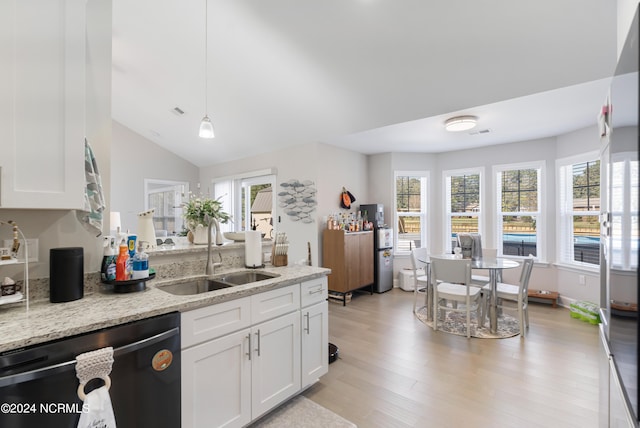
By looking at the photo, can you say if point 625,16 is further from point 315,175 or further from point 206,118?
point 315,175

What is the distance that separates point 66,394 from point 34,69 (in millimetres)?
1450

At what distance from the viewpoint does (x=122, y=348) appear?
1297 millimetres

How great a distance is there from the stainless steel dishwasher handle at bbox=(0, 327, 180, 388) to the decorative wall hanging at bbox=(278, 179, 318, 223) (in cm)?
361

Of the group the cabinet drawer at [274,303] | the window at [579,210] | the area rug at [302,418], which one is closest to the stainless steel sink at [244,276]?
the cabinet drawer at [274,303]

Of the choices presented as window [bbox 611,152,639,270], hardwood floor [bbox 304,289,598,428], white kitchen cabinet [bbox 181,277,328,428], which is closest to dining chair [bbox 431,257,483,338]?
hardwood floor [bbox 304,289,598,428]

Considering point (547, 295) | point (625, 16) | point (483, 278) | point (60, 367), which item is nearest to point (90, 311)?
point (60, 367)

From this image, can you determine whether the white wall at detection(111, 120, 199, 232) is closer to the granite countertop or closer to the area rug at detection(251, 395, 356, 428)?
the granite countertop

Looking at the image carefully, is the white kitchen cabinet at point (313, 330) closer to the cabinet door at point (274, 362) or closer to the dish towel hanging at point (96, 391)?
the cabinet door at point (274, 362)

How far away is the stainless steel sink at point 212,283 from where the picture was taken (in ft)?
6.86

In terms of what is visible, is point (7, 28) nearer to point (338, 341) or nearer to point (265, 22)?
point (265, 22)

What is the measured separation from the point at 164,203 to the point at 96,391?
604 centimetres

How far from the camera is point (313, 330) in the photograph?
2.29 meters

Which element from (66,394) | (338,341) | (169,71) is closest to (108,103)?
(66,394)

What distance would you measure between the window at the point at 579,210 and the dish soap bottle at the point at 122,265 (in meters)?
5.48
